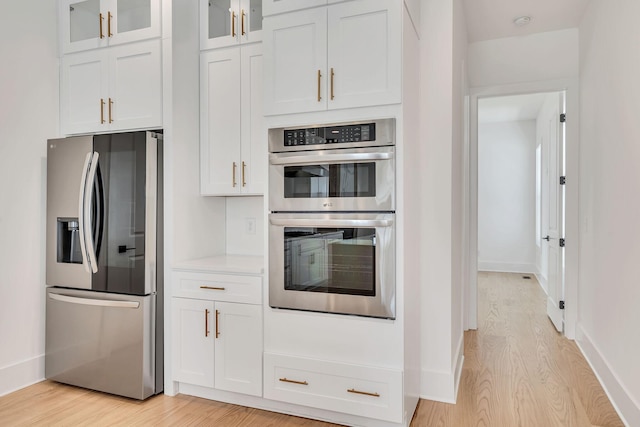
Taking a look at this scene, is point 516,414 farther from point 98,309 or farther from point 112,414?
point 98,309

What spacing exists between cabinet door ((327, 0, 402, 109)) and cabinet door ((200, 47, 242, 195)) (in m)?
0.84

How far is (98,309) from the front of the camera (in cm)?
268

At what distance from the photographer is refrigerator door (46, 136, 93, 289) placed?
2.71 metres

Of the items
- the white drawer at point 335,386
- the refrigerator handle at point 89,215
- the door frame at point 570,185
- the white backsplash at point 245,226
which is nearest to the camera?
the white drawer at point 335,386

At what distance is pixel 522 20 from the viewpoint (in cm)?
358

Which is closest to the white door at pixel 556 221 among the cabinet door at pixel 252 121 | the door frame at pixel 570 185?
the door frame at pixel 570 185

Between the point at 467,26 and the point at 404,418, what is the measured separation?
3286 mm

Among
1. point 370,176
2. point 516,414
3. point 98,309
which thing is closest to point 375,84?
point 370,176

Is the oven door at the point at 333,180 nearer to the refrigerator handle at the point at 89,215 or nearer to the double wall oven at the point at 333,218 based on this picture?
the double wall oven at the point at 333,218

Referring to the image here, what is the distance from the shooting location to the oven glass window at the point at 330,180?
217 centimetres

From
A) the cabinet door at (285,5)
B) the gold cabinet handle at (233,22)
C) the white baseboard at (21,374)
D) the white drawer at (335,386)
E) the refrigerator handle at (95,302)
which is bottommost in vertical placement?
the white baseboard at (21,374)

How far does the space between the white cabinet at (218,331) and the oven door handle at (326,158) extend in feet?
2.31

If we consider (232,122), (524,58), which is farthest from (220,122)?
(524,58)

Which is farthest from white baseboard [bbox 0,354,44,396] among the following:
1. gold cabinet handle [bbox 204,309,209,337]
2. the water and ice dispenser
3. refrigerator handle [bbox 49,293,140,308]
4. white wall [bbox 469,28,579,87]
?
white wall [bbox 469,28,579,87]
